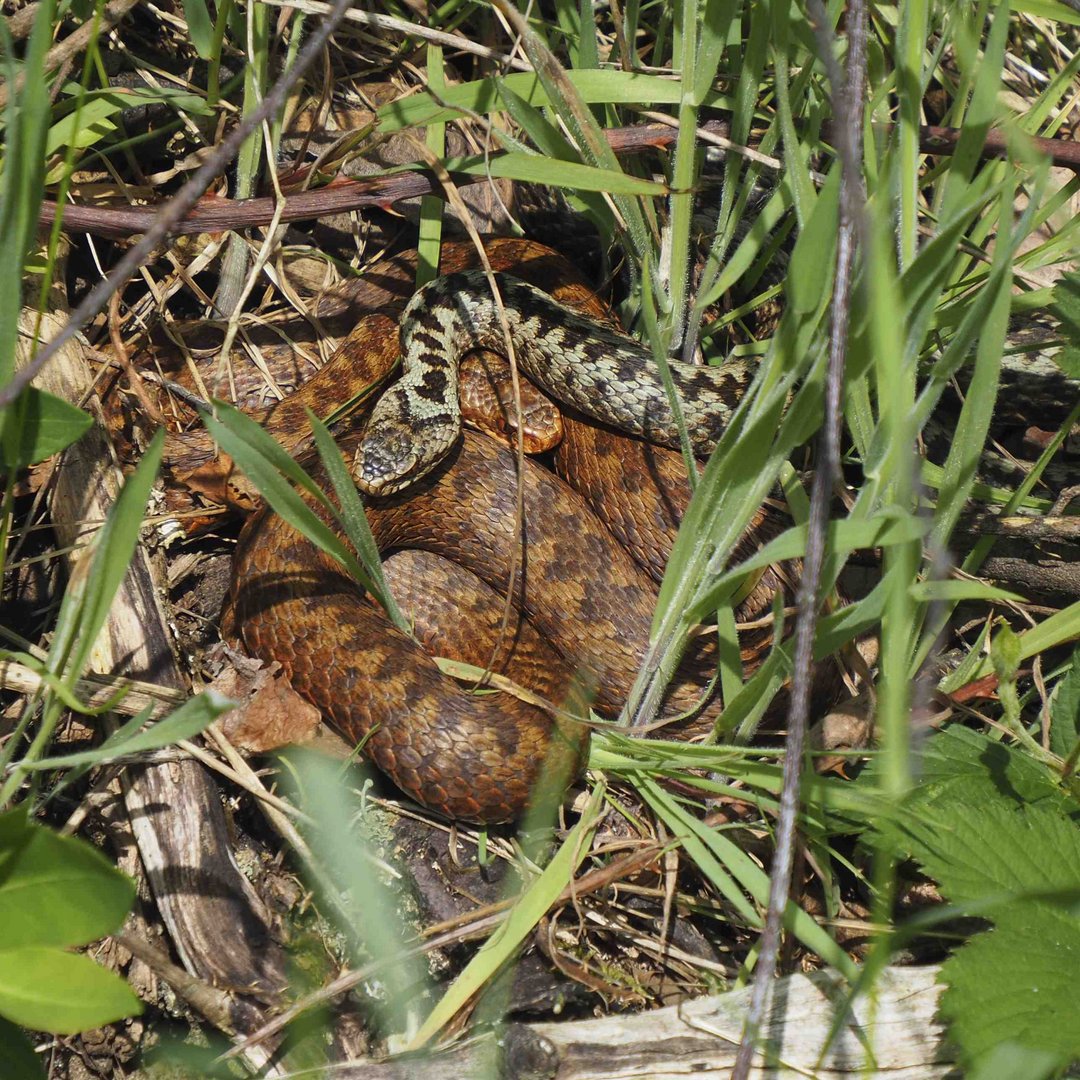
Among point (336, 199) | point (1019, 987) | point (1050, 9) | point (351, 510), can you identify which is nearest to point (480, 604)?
point (351, 510)

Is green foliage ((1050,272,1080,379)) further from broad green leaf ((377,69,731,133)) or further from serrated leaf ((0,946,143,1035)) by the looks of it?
serrated leaf ((0,946,143,1035))

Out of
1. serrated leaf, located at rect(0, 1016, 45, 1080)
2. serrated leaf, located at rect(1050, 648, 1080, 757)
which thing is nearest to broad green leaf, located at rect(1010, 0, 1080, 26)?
serrated leaf, located at rect(1050, 648, 1080, 757)

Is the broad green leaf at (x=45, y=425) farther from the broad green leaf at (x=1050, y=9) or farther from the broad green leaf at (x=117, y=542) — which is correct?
the broad green leaf at (x=1050, y=9)

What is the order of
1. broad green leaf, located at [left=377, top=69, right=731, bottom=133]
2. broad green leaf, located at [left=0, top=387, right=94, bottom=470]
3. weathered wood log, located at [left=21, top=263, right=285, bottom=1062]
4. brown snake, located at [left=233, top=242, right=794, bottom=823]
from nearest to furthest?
broad green leaf, located at [left=0, top=387, right=94, bottom=470]
weathered wood log, located at [left=21, top=263, right=285, bottom=1062]
brown snake, located at [left=233, top=242, right=794, bottom=823]
broad green leaf, located at [left=377, top=69, right=731, bottom=133]

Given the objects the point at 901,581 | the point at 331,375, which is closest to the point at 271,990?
the point at 901,581

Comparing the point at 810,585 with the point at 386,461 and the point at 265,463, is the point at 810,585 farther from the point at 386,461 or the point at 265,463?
the point at 386,461

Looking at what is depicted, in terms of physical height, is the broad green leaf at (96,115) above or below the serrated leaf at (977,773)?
above

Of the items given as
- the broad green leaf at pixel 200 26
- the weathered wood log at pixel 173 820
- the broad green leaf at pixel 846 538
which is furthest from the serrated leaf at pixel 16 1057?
the broad green leaf at pixel 200 26
